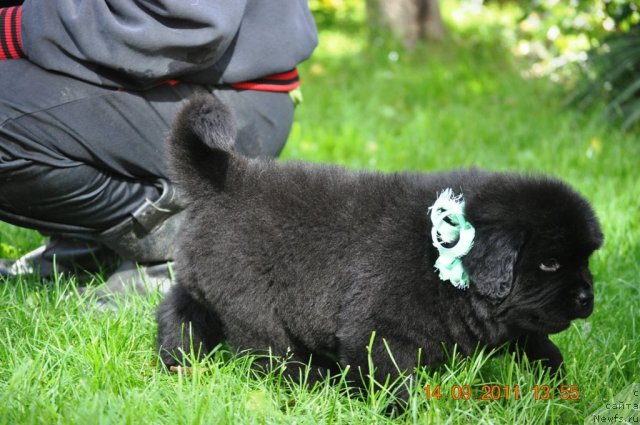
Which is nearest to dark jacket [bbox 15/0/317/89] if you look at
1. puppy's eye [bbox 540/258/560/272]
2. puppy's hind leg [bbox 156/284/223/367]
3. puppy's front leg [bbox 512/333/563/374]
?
puppy's hind leg [bbox 156/284/223/367]

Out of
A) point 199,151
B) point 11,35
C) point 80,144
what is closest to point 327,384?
point 199,151

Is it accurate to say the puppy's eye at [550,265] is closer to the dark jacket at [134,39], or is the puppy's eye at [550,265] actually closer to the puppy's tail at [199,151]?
the puppy's tail at [199,151]

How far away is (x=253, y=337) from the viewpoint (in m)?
2.61

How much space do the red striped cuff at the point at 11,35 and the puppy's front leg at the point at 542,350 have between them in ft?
7.04

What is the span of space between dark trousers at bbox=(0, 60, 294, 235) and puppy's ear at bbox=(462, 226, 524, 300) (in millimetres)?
A: 1220

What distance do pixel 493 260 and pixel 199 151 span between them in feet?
3.33

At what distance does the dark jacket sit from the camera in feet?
9.22

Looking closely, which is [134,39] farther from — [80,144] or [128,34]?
[80,144]

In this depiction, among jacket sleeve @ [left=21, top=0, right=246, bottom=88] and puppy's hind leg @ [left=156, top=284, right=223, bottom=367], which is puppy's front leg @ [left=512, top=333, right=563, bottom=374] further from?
jacket sleeve @ [left=21, top=0, right=246, bottom=88]

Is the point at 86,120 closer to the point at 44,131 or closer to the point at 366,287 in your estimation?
the point at 44,131

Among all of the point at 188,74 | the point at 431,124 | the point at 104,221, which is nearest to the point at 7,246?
the point at 104,221

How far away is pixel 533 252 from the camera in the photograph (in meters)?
2.35

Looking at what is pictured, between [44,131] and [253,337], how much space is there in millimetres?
1158

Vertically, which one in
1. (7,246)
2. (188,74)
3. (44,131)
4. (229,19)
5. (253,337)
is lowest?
(7,246)
